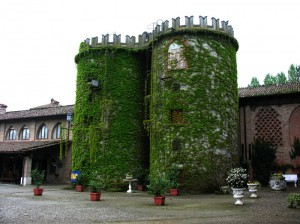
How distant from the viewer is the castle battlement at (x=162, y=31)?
898 inches

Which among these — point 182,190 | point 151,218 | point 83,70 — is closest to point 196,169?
point 182,190

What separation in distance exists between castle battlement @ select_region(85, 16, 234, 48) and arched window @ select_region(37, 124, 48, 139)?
485 inches

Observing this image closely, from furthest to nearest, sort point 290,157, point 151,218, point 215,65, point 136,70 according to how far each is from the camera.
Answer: point 136,70 → point 290,157 → point 215,65 → point 151,218

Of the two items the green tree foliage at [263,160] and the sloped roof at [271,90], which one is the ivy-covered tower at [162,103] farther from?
the sloped roof at [271,90]

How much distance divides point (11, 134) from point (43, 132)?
5174 mm

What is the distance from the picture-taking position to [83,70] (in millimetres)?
25797

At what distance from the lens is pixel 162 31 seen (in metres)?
23.5

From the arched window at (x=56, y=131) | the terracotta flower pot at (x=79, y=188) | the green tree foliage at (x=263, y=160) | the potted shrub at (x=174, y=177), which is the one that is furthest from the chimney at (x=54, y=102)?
the green tree foliage at (x=263, y=160)

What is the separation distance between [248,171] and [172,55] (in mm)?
10524

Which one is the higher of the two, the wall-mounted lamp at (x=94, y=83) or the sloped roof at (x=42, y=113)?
the wall-mounted lamp at (x=94, y=83)

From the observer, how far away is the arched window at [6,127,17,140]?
119ft

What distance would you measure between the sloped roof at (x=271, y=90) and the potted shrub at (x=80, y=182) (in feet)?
44.9

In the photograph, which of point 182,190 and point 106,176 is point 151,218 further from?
point 106,176

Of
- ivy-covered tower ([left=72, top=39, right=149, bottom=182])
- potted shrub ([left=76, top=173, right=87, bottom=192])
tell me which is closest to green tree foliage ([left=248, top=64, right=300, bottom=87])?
ivy-covered tower ([left=72, top=39, right=149, bottom=182])
